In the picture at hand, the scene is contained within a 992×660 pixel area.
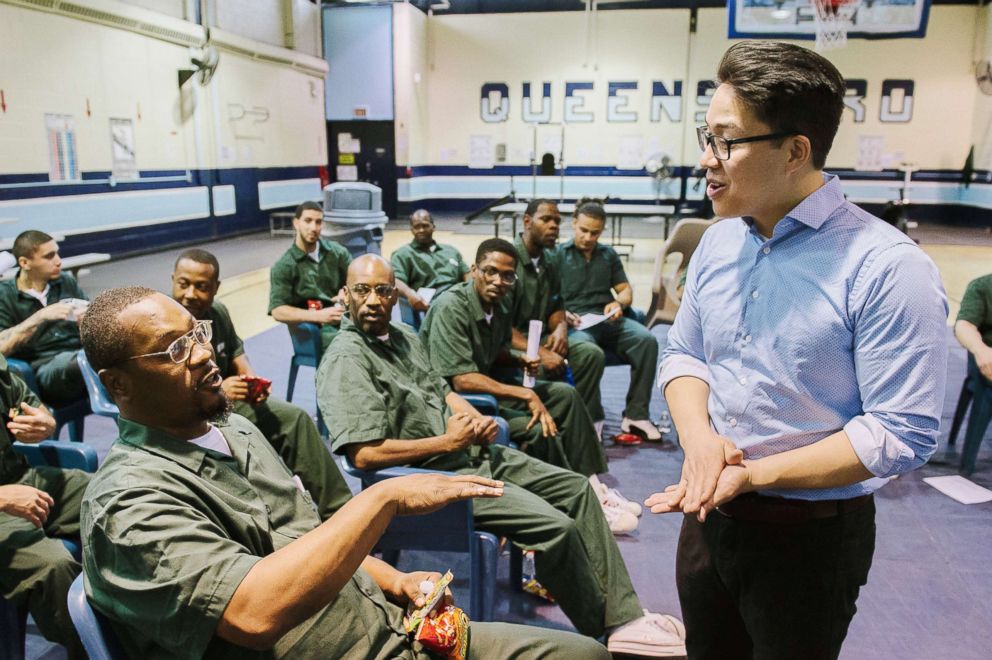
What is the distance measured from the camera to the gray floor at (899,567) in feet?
7.50

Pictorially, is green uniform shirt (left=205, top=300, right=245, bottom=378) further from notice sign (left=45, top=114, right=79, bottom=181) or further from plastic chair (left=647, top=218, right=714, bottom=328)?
notice sign (left=45, top=114, right=79, bottom=181)

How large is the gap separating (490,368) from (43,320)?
2111 millimetres

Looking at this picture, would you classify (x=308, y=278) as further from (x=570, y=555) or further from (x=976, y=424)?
(x=976, y=424)

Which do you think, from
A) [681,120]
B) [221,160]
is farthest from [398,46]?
[681,120]

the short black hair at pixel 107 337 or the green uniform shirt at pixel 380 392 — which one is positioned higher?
the short black hair at pixel 107 337

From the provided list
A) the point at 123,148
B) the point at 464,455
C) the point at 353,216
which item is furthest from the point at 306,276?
the point at 123,148

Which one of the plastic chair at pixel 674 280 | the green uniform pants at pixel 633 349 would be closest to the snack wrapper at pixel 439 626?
the green uniform pants at pixel 633 349

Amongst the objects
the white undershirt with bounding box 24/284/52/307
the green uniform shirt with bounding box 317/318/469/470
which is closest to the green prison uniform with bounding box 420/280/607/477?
the green uniform shirt with bounding box 317/318/469/470

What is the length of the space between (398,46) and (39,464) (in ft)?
40.5

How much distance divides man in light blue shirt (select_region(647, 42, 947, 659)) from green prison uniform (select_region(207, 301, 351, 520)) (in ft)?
5.09

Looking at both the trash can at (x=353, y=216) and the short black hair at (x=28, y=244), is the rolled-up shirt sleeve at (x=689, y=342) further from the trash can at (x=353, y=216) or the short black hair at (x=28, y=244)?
the trash can at (x=353, y=216)

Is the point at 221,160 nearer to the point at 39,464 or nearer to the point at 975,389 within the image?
the point at 39,464

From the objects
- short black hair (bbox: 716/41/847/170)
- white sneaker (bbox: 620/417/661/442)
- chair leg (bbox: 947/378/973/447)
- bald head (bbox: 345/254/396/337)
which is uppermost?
short black hair (bbox: 716/41/847/170)

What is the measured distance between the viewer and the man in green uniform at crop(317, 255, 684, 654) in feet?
6.89
